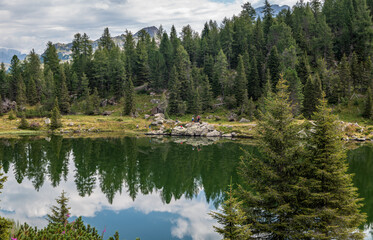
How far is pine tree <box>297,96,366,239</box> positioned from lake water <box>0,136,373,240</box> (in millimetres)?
5264

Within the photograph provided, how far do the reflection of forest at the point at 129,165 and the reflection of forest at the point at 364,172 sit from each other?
1421 centimetres

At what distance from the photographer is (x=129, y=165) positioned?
43.8 m

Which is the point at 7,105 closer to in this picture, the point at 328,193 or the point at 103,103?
the point at 103,103

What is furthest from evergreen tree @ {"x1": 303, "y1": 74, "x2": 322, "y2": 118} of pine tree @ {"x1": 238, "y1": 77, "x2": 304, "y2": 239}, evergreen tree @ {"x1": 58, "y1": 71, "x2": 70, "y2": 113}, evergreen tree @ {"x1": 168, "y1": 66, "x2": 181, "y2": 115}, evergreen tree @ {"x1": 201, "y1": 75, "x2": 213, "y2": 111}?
evergreen tree @ {"x1": 58, "y1": 71, "x2": 70, "y2": 113}

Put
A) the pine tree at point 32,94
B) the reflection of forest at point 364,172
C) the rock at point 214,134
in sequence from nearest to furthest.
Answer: the reflection of forest at point 364,172, the rock at point 214,134, the pine tree at point 32,94

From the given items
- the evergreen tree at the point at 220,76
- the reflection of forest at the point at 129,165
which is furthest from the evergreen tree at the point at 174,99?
the reflection of forest at the point at 129,165

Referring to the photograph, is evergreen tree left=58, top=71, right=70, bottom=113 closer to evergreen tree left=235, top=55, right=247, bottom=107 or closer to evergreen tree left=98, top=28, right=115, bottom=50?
evergreen tree left=98, top=28, right=115, bottom=50

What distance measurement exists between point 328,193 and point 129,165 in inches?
1381

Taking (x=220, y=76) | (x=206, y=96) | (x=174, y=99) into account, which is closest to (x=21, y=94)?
(x=174, y=99)

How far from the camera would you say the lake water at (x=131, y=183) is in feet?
75.3

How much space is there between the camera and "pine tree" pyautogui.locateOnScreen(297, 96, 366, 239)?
1364cm

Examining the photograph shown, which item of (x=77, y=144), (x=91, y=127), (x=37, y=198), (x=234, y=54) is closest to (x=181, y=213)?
(x=37, y=198)

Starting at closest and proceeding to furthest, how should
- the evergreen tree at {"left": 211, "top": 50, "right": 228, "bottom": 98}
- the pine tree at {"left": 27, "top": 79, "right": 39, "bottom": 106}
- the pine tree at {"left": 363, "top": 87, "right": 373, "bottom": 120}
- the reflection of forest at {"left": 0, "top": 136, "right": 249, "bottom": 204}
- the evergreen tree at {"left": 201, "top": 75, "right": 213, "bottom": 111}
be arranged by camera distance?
1. the reflection of forest at {"left": 0, "top": 136, "right": 249, "bottom": 204}
2. the pine tree at {"left": 363, "top": 87, "right": 373, "bottom": 120}
3. the evergreen tree at {"left": 201, "top": 75, "right": 213, "bottom": 111}
4. the evergreen tree at {"left": 211, "top": 50, "right": 228, "bottom": 98}
5. the pine tree at {"left": 27, "top": 79, "right": 39, "bottom": 106}

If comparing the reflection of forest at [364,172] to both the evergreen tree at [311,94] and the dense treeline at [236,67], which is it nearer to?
the evergreen tree at [311,94]
